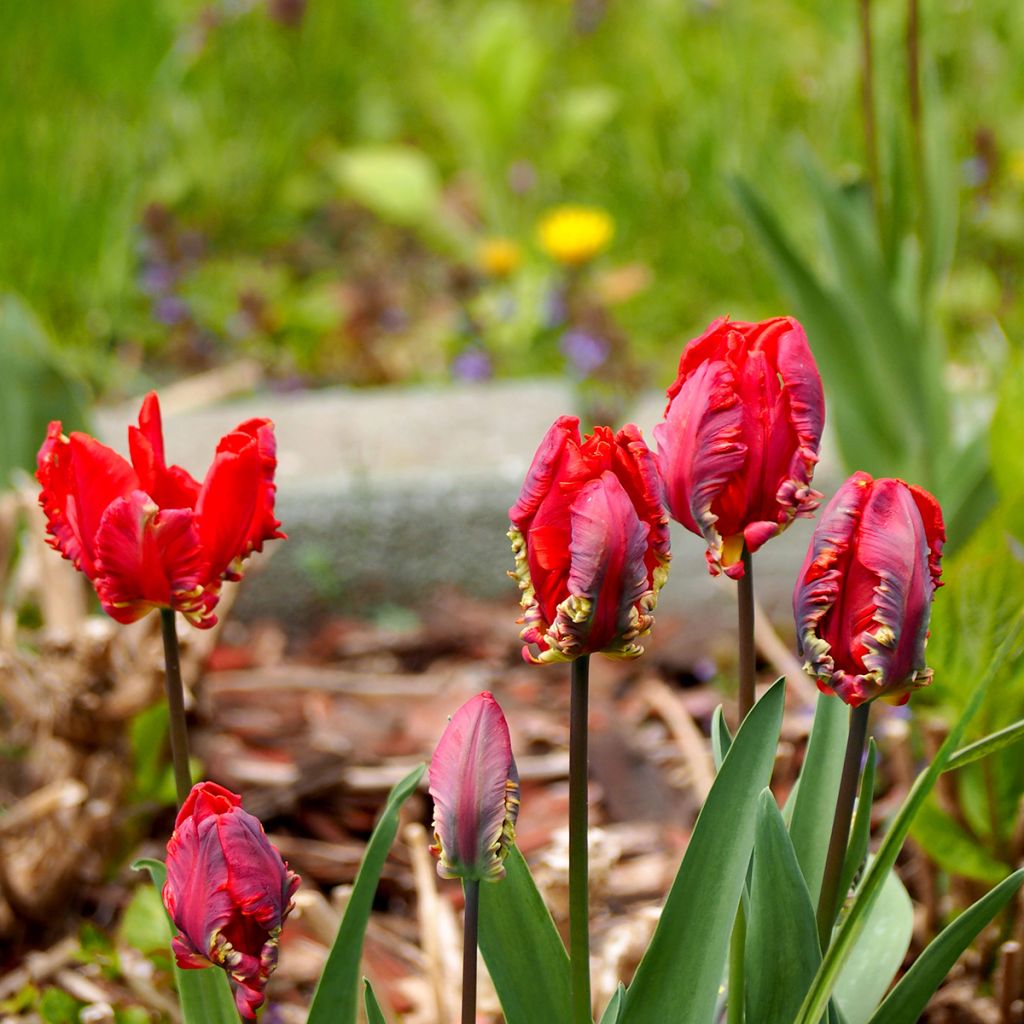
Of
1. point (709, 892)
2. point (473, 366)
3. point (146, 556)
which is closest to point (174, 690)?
point (146, 556)

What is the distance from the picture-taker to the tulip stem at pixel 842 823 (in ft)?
2.16

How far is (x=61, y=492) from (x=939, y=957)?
54 cm

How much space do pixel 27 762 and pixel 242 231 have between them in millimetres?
2394

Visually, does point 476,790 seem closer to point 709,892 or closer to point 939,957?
point 709,892

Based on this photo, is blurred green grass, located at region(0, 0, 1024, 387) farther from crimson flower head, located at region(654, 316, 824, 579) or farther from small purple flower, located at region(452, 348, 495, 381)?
crimson flower head, located at region(654, 316, 824, 579)

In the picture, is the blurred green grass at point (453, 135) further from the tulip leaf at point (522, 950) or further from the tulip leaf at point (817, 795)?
the tulip leaf at point (522, 950)

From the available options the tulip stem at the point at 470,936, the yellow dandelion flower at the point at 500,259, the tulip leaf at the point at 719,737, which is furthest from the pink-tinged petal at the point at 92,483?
the yellow dandelion flower at the point at 500,259

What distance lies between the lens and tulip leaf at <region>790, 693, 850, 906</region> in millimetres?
838

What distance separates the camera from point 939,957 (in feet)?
2.35

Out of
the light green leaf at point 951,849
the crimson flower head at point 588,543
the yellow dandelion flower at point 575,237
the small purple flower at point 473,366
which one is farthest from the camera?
the yellow dandelion flower at point 575,237

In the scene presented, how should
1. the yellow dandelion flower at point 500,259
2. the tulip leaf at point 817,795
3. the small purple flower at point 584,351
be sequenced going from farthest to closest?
the yellow dandelion flower at point 500,259 → the small purple flower at point 584,351 → the tulip leaf at point 817,795

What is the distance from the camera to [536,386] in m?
2.47

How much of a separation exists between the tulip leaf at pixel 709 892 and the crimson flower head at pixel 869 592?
5 cm

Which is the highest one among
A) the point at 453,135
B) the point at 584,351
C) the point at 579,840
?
the point at 453,135
